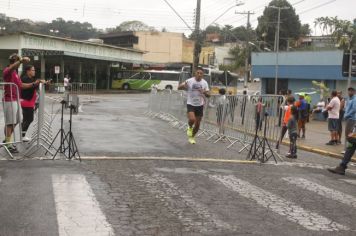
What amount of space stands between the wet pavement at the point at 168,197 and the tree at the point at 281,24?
74819 millimetres

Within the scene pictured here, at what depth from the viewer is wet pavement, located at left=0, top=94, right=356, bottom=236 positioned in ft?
18.7

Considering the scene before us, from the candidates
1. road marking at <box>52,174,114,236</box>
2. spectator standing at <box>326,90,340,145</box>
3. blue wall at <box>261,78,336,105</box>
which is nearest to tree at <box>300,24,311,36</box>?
blue wall at <box>261,78,336,105</box>

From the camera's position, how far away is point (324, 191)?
26.9 feet

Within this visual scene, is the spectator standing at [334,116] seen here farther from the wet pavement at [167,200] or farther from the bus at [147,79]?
the bus at [147,79]

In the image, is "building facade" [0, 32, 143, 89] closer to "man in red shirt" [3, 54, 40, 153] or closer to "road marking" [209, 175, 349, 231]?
"man in red shirt" [3, 54, 40, 153]

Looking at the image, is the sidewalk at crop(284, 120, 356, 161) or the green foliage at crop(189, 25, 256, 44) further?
the green foliage at crop(189, 25, 256, 44)

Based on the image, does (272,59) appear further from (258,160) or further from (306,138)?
(258,160)

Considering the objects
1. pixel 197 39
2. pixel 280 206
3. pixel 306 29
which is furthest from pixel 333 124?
pixel 306 29

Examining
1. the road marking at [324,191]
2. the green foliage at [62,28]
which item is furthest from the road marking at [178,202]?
the green foliage at [62,28]

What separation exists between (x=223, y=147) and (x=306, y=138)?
6.97 m

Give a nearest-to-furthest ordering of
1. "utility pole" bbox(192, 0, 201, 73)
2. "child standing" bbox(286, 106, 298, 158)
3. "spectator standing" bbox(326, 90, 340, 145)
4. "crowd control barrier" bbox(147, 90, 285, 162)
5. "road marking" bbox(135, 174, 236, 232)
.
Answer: "road marking" bbox(135, 174, 236, 232) → "child standing" bbox(286, 106, 298, 158) → "crowd control barrier" bbox(147, 90, 285, 162) → "spectator standing" bbox(326, 90, 340, 145) → "utility pole" bbox(192, 0, 201, 73)

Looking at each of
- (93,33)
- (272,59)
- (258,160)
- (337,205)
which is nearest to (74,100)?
(258,160)

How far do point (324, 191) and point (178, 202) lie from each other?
2651 millimetres

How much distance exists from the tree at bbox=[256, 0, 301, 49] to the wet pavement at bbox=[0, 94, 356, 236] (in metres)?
74.8
